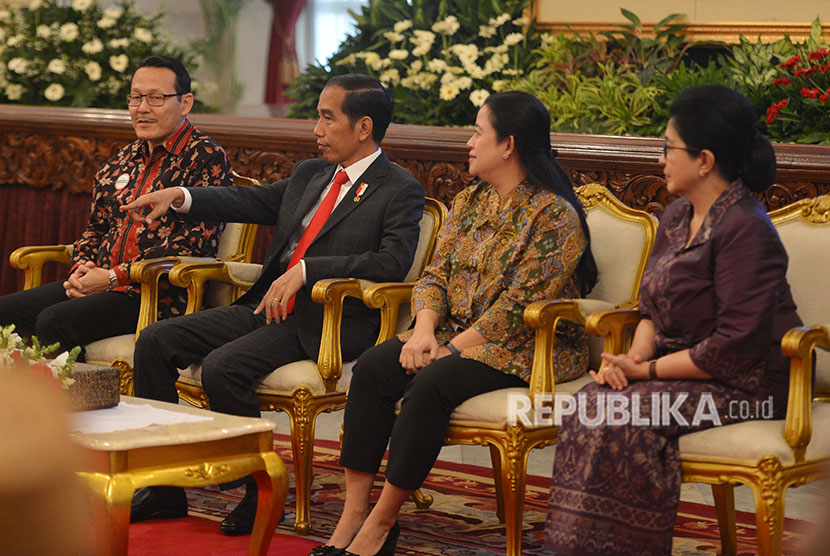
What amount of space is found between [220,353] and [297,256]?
47 centimetres

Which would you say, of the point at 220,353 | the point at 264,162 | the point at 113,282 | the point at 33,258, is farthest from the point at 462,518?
the point at 264,162

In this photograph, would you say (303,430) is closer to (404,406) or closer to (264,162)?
(404,406)

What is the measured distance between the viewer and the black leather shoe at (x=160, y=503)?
3.25m

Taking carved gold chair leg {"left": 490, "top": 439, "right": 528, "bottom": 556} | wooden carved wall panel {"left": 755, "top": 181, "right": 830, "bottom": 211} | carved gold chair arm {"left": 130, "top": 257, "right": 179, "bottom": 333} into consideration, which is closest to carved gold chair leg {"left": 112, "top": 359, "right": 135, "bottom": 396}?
carved gold chair arm {"left": 130, "top": 257, "right": 179, "bottom": 333}

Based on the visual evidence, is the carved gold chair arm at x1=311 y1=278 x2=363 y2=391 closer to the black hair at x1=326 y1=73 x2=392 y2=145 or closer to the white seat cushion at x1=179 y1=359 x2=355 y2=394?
the white seat cushion at x1=179 y1=359 x2=355 y2=394

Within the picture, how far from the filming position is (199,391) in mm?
3324

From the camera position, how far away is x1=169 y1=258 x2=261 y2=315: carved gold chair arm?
352cm

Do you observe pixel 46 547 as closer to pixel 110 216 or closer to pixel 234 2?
pixel 110 216

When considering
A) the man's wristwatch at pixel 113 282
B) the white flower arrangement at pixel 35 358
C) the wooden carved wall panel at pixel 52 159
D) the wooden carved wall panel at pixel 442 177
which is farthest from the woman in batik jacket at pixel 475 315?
the wooden carved wall panel at pixel 52 159

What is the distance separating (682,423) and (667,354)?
0.23 m

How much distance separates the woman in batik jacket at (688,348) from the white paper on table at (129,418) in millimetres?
891

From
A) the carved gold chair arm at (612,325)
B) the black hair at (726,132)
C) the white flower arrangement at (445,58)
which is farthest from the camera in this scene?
the white flower arrangement at (445,58)

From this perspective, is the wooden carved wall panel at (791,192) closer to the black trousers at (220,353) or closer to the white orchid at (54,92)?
the black trousers at (220,353)

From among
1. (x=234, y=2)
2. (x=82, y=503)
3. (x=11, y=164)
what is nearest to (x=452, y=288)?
(x=82, y=503)
